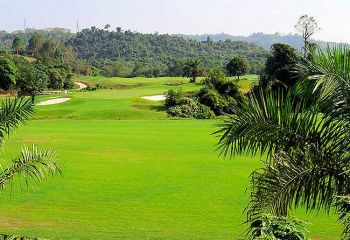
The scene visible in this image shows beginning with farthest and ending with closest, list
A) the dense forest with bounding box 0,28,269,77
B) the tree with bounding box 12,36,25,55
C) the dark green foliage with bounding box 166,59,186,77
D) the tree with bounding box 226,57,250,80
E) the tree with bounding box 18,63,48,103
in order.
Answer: the dense forest with bounding box 0,28,269,77
the tree with bounding box 12,36,25,55
the dark green foliage with bounding box 166,59,186,77
the tree with bounding box 226,57,250,80
the tree with bounding box 18,63,48,103

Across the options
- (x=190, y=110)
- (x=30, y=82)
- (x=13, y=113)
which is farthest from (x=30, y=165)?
(x=30, y=82)

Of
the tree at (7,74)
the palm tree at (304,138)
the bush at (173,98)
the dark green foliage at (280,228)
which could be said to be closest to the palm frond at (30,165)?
the palm tree at (304,138)

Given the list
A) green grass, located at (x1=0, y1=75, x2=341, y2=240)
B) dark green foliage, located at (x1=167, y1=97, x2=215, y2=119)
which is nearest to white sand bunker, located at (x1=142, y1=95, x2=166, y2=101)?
dark green foliage, located at (x1=167, y1=97, x2=215, y2=119)

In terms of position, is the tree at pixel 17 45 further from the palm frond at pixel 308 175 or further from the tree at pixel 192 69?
the palm frond at pixel 308 175

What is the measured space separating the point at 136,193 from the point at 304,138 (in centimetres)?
899

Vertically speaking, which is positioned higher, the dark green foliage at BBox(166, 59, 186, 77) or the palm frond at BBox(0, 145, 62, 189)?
the dark green foliage at BBox(166, 59, 186, 77)

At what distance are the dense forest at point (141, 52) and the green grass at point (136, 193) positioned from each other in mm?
85117

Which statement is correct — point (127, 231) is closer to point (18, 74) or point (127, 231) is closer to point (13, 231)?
point (13, 231)

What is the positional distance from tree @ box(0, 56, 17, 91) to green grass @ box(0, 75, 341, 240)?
101 ft

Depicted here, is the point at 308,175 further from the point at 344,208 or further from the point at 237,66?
the point at 237,66

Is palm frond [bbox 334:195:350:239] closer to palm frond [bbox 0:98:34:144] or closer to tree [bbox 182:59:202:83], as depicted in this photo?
palm frond [bbox 0:98:34:144]

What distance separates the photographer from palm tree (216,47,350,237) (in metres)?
6.49

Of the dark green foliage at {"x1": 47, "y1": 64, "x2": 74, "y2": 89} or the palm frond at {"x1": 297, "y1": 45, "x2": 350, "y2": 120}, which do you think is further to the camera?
the dark green foliage at {"x1": 47, "y1": 64, "x2": 74, "y2": 89}

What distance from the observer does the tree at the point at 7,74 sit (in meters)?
58.2
